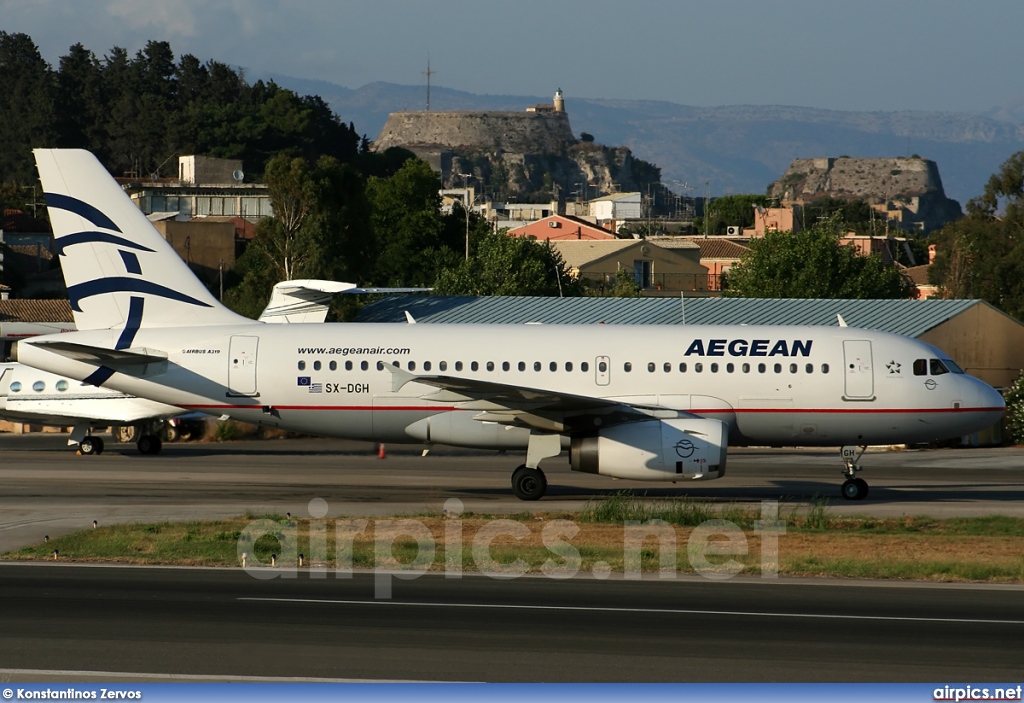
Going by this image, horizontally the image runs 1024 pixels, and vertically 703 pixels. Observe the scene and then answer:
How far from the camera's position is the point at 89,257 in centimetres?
2938

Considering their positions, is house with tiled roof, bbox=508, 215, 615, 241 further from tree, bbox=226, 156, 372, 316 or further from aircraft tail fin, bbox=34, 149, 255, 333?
aircraft tail fin, bbox=34, 149, 255, 333

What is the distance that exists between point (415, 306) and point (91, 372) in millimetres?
27527

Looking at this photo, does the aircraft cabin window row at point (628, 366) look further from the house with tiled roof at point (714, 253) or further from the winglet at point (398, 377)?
the house with tiled roof at point (714, 253)

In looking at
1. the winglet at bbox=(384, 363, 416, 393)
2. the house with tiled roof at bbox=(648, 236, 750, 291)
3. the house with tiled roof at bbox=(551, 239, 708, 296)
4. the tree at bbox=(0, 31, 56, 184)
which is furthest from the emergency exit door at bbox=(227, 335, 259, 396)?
the tree at bbox=(0, 31, 56, 184)

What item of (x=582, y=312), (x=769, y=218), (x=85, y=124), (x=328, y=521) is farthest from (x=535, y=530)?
(x=85, y=124)

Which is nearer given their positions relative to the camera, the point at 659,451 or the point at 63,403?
the point at 659,451

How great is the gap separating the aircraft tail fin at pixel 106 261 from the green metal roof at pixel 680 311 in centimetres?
2375

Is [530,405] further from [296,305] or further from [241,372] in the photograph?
[296,305]

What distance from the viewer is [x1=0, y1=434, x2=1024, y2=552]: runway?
25156 millimetres

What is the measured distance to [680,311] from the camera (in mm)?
53188

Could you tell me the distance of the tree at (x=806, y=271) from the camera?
219 ft

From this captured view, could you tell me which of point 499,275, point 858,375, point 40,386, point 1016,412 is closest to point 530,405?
point 858,375

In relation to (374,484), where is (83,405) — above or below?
above

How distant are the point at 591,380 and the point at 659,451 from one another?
2.89m
